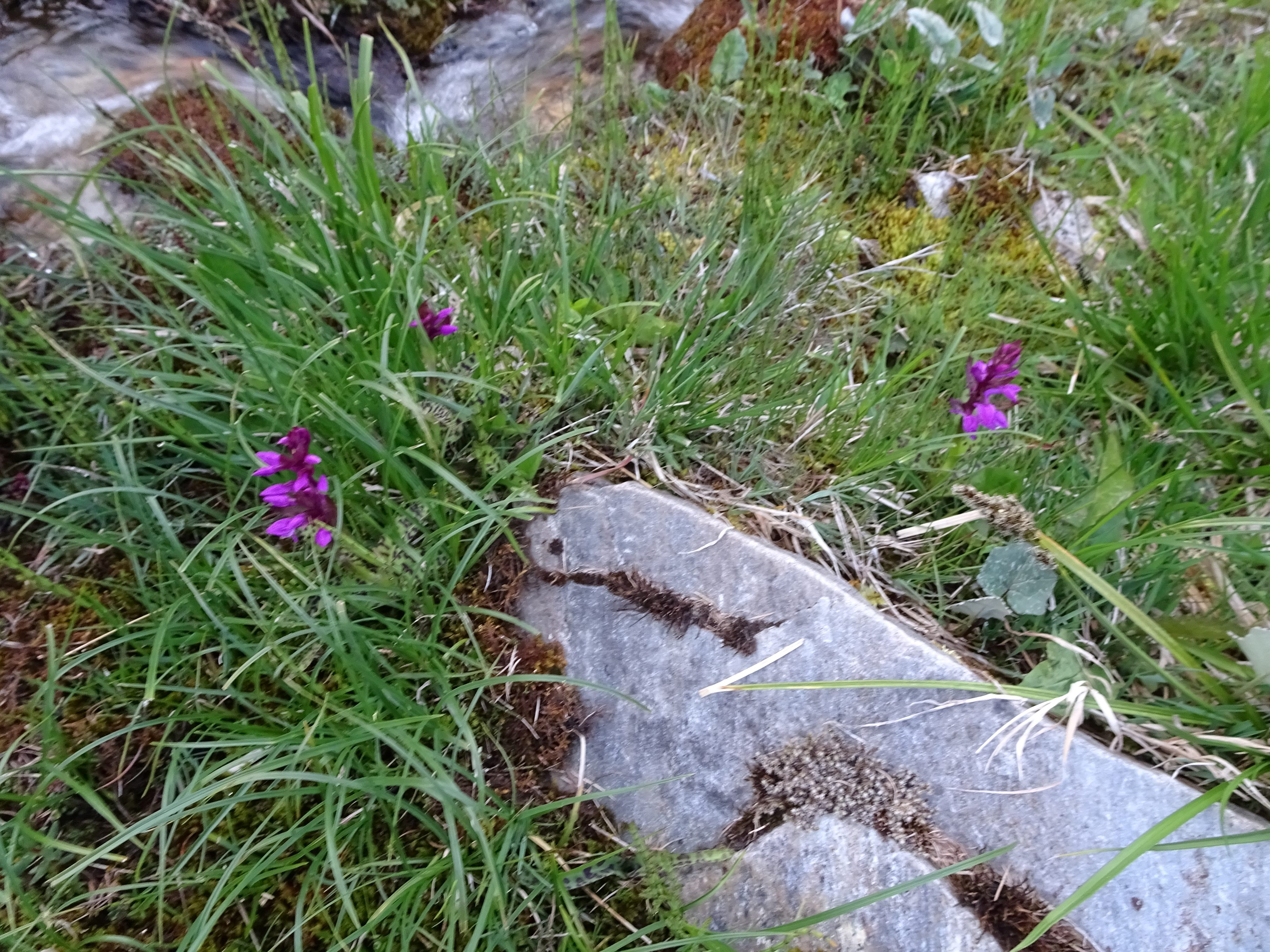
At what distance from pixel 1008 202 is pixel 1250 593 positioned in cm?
160

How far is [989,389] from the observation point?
2006 millimetres

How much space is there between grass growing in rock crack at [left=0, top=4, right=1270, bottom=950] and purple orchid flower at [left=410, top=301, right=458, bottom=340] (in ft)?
0.12

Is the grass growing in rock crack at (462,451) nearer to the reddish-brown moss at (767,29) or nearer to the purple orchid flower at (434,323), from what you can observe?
the purple orchid flower at (434,323)

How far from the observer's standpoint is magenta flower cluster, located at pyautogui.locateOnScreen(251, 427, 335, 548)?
1.59 meters

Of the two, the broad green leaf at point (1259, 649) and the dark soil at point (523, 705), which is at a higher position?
the broad green leaf at point (1259, 649)

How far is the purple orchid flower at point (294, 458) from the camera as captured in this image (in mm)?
1575

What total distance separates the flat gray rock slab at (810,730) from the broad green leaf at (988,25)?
2.19 meters

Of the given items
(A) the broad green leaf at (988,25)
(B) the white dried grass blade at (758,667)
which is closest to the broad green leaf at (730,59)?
(A) the broad green leaf at (988,25)

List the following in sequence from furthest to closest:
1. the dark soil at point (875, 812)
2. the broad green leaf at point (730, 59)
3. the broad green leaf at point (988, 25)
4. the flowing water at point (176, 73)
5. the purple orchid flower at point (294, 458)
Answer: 1. the broad green leaf at point (730, 59)
2. the broad green leaf at point (988, 25)
3. the flowing water at point (176, 73)
4. the purple orchid flower at point (294, 458)
5. the dark soil at point (875, 812)

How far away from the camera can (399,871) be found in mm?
1576

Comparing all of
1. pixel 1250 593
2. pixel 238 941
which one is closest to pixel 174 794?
pixel 238 941

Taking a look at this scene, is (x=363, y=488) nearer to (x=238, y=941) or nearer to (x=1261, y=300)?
(x=238, y=941)

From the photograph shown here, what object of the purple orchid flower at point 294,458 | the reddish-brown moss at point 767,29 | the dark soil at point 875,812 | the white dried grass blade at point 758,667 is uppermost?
the reddish-brown moss at point 767,29

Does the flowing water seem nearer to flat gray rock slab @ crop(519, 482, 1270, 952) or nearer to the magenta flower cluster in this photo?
the magenta flower cluster
